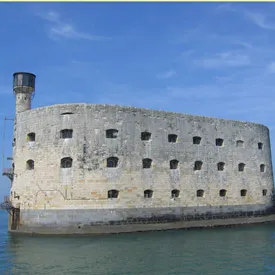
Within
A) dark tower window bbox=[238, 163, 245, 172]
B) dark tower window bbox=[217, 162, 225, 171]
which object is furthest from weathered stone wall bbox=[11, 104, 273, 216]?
dark tower window bbox=[238, 163, 245, 172]

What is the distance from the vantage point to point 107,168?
22.7 meters

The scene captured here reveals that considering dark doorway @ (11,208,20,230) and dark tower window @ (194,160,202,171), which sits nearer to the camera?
dark doorway @ (11,208,20,230)

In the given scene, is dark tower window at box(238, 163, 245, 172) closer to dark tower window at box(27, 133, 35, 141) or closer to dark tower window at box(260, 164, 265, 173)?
dark tower window at box(260, 164, 265, 173)

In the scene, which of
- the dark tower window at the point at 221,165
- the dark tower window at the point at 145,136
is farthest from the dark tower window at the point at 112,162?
the dark tower window at the point at 221,165

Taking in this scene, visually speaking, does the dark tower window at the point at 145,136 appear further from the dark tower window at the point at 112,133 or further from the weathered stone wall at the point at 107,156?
the dark tower window at the point at 112,133

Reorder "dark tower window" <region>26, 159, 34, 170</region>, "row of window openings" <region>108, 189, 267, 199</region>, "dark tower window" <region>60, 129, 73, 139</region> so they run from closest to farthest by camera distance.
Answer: "row of window openings" <region>108, 189, 267, 199</region> < "dark tower window" <region>60, 129, 73, 139</region> < "dark tower window" <region>26, 159, 34, 170</region>

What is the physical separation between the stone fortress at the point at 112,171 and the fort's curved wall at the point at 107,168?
0.19 ft

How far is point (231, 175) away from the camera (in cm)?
2764

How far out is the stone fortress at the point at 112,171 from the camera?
22.1 metres

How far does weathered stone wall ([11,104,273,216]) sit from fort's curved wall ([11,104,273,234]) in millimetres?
57

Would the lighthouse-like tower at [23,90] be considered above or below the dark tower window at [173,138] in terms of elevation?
above

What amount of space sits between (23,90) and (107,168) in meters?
8.56

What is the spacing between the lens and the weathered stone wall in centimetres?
2227

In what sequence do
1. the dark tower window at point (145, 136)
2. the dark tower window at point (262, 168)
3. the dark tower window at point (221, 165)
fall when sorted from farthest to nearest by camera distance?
the dark tower window at point (262, 168) < the dark tower window at point (221, 165) < the dark tower window at point (145, 136)
